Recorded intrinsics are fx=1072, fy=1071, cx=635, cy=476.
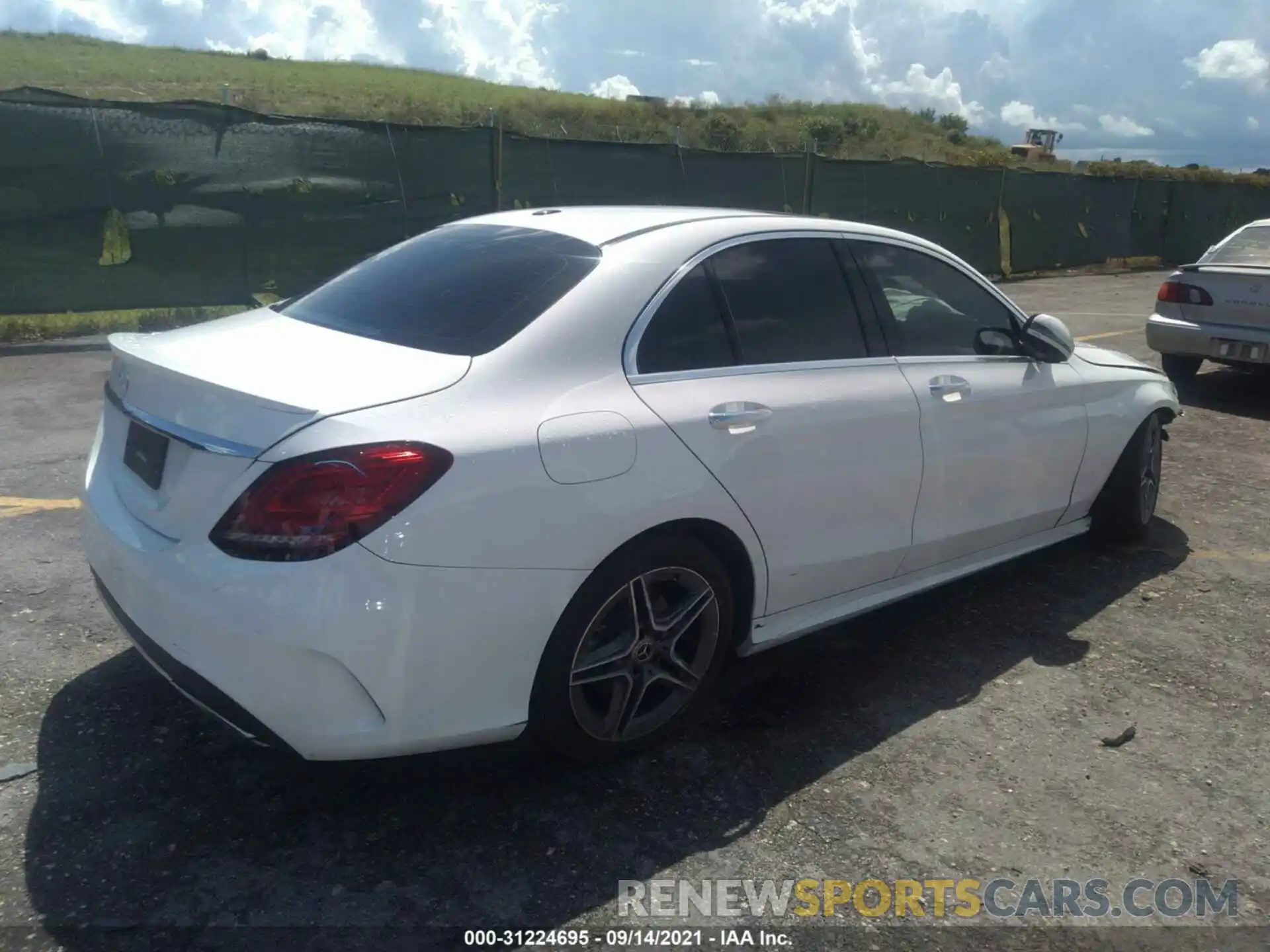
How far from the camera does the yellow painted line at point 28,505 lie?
4.95 m

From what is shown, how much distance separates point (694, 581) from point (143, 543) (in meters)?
1.49

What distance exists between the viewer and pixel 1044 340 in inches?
170

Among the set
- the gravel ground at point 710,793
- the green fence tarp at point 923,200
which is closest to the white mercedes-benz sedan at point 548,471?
the gravel ground at point 710,793

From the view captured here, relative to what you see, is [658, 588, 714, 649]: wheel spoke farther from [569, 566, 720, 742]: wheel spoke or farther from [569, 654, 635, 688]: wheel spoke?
[569, 654, 635, 688]: wheel spoke

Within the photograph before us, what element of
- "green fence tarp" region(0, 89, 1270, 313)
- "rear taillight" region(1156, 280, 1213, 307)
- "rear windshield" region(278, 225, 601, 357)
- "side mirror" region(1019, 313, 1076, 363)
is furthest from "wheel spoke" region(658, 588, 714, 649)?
"green fence tarp" region(0, 89, 1270, 313)

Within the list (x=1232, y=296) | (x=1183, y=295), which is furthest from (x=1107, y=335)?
(x=1232, y=296)

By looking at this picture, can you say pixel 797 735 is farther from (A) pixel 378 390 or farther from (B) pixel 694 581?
(A) pixel 378 390

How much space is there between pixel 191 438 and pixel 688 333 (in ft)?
4.67

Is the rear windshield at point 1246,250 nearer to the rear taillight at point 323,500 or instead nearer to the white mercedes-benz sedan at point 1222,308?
the white mercedes-benz sedan at point 1222,308

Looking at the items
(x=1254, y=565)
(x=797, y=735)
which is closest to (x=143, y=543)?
(x=797, y=735)

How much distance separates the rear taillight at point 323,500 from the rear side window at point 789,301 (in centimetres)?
129

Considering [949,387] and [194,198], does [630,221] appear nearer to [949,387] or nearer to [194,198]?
[949,387]

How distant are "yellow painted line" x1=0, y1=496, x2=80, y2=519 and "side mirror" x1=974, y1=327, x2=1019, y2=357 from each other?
13.4 feet

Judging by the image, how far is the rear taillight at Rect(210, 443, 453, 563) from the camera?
2439mm
